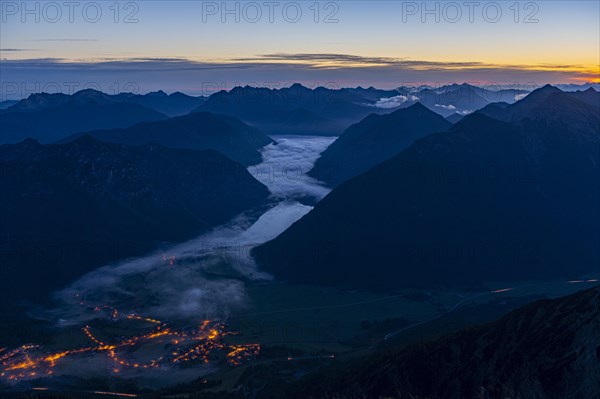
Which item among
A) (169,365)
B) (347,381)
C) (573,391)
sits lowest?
(169,365)

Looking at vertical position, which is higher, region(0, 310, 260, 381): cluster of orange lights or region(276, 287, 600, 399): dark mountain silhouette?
region(276, 287, 600, 399): dark mountain silhouette

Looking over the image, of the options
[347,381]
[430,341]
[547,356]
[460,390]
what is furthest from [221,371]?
[547,356]

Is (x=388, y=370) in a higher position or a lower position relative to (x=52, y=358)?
higher

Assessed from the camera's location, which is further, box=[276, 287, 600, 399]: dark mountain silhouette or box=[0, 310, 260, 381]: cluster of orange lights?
box=[0, 310, 260, 381]: cluster of orange lights

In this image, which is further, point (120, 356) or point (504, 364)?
point (120, 356)

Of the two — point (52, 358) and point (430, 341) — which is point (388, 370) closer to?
point (430, 341)

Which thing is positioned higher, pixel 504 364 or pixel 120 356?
pixel 504 364

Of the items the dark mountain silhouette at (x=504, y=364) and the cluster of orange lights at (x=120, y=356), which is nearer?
the dark mountain silhouette at (x=504, y=364)

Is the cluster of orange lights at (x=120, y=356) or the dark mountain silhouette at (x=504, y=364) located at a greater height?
the dark mountain silhouette at (x=504, y=364)
